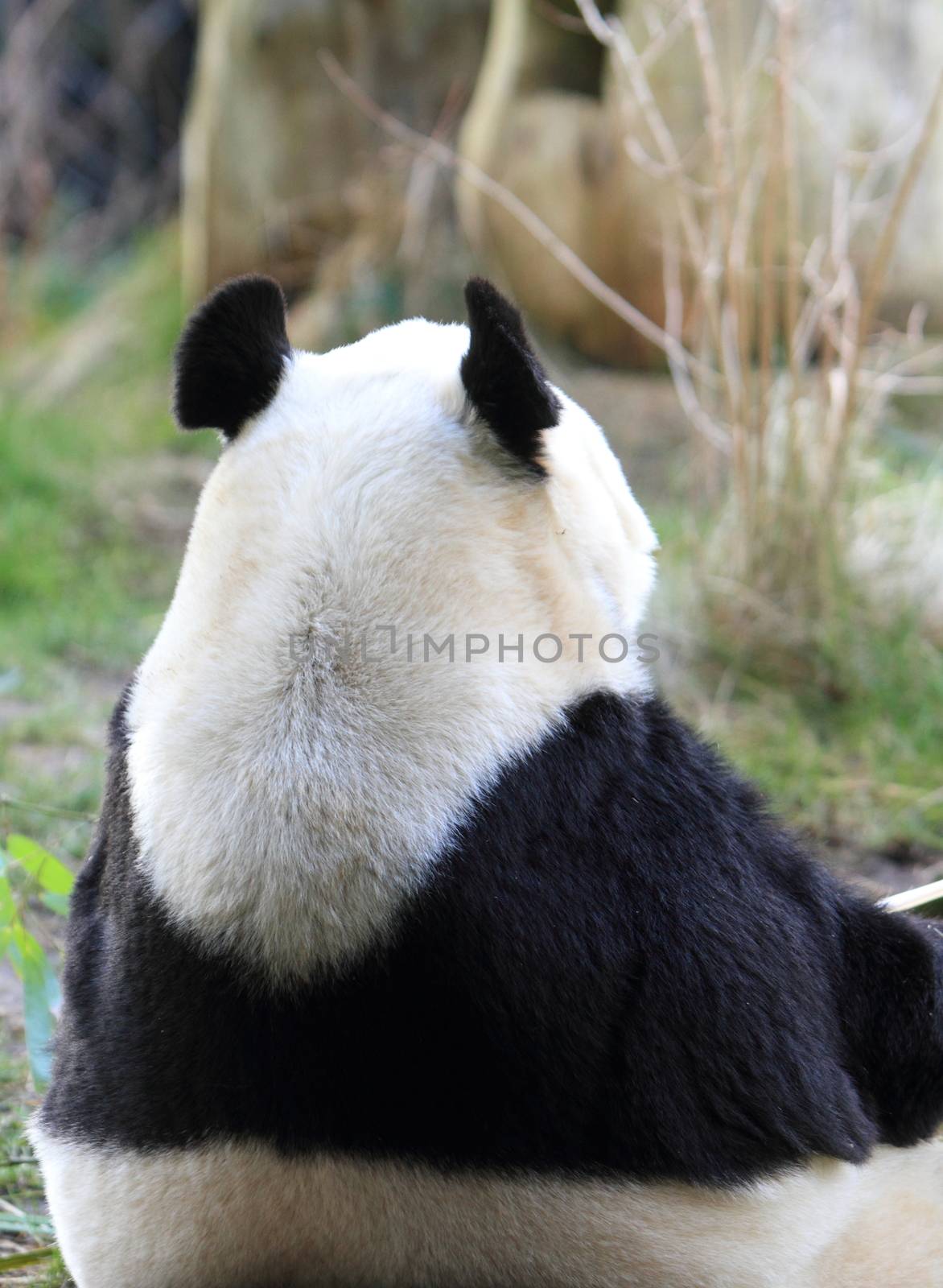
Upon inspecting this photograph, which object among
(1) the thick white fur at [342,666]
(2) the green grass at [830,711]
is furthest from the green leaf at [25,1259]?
(2) the green grass at [830,711]

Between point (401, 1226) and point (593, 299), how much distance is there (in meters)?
4.74

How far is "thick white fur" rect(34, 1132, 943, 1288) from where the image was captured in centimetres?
135

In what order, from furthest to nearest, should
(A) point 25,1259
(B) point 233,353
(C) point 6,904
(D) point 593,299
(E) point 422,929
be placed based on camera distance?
(D) point 593,299 < (C) point 6,904 < (A) point 25,1259 < (B) point 233,353 < (E) point 422,929

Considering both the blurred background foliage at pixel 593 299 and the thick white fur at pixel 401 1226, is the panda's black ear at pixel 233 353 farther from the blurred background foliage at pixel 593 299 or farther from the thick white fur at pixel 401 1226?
the blurred background foliage at pixel 593 299

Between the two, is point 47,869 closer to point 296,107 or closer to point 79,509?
point 79,509

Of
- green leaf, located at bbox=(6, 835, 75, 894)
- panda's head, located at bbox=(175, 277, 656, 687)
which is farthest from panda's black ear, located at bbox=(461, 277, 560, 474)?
green leaf, located at bbox=(6, 835, 75, 894)

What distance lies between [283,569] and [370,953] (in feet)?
1.25

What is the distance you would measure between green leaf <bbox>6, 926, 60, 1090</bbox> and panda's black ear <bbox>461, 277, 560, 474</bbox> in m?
1.04

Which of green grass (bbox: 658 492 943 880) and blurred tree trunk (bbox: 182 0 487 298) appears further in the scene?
blurred tree trunk (bbox: 182 0 487 298)

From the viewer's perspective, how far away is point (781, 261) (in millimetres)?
4828

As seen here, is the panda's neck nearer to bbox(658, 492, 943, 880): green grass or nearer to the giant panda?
the giant panda

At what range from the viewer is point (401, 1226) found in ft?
4.46

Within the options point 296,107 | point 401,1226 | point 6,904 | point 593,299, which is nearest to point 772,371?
point 593,299

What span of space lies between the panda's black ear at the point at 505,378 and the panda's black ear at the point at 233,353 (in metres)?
0.23
